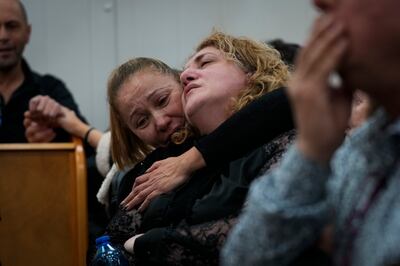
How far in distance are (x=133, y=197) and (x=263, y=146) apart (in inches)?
15.0

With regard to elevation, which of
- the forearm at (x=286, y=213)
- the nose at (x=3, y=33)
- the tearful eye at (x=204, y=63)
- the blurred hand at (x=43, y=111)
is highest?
the forearm at (x=286, y=213)

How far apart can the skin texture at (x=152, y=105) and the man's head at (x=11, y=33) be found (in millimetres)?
1501

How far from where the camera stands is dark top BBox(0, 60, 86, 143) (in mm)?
2834

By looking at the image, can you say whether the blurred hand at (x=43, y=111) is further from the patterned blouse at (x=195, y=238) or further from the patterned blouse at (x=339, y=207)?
the patterned blouse at (x=339, y=207)

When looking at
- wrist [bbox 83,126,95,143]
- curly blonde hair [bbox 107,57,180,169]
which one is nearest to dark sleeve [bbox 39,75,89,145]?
wrist [bbox 83,126,95,143]

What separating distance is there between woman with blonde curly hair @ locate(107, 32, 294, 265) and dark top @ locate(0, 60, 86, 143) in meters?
1.28

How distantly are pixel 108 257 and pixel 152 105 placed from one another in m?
0.43

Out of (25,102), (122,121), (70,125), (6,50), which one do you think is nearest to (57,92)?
(25,102)

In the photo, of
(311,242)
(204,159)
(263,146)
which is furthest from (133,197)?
(311,242)

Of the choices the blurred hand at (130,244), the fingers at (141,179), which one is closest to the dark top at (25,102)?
the fingers at (141,179)

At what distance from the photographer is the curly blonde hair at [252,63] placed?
1.56 metres

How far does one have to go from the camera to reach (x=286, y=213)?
86 cm

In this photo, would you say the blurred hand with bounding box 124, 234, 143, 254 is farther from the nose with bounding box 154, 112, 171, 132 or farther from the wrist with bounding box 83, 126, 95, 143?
the wrist with bounding box 83, 126, 95, 143

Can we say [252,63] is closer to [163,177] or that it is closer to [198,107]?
[198,107]
